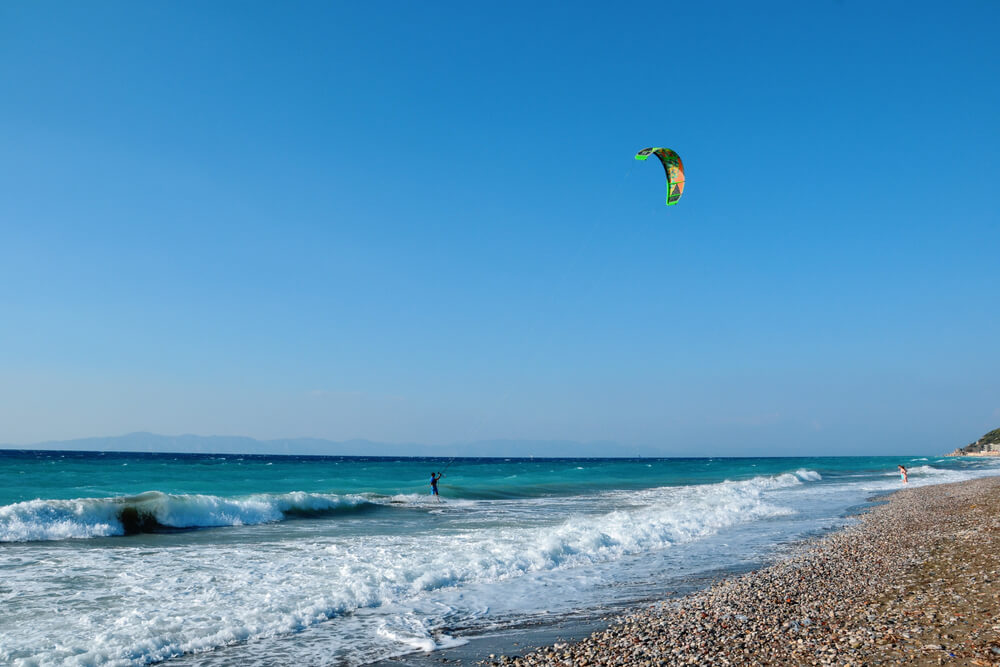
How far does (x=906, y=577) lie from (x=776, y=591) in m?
2.27

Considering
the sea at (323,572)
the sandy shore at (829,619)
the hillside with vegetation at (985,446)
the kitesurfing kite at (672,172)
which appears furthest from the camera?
the hillside with vegetation at (985,446)

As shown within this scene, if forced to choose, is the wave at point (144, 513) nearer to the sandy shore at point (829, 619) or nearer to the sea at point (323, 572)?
the sea at point (323, 572)

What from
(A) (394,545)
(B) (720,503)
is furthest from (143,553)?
(B) (720,503)

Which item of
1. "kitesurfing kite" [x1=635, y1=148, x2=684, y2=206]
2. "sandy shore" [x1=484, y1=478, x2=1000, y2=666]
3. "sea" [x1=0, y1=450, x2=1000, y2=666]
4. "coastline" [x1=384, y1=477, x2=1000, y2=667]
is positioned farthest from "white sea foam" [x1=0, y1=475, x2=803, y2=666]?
"kitesurfing kite" [x1=635, y1=148, x2=684, y2=206]

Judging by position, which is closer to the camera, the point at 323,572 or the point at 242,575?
the point at 242,575

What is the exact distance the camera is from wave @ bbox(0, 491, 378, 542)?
52.5 ft

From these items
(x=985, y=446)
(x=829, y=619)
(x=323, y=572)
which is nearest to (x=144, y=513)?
(x=323, y=572)

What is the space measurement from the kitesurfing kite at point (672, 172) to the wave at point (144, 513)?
16.1 metres

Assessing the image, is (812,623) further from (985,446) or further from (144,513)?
(985,446)

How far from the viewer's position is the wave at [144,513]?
52.5 ft

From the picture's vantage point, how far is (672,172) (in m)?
18.8

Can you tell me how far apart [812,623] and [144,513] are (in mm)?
18468

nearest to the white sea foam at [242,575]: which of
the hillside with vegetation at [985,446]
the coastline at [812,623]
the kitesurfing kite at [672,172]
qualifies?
the coastline at [812,623]

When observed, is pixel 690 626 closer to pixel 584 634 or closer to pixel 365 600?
pixel 584 634
